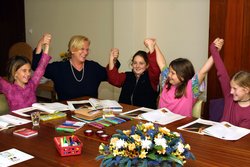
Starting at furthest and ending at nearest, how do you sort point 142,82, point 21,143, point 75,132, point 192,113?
point 142,82
point 192,113
point 75,132
point 21,143

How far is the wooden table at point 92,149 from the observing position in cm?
175

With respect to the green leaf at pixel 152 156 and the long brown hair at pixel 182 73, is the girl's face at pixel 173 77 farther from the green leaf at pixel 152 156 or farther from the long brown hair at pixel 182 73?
the green leaf at pixel 152 156

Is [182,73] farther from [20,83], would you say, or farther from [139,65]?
[20,83]

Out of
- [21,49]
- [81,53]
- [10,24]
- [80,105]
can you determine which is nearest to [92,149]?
[80,105]

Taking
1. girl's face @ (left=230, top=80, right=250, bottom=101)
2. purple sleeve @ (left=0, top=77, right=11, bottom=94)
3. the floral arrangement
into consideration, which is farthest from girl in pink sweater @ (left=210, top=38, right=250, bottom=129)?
purple sleeve @ (left=0, top=77, right=11, bottom=94)

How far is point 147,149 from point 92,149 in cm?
62

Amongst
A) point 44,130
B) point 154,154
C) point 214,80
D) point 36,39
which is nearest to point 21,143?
point 44,130

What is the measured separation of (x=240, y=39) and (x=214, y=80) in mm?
536

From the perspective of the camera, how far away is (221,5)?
3584 millimetres

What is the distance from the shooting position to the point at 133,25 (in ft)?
14.4

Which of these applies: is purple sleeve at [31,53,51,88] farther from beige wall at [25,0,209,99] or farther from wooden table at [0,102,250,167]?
beige wall at [25,0,209,99]

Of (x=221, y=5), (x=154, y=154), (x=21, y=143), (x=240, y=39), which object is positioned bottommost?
(x=21, y=143)

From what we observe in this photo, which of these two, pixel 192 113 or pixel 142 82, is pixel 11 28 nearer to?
pixel 142 82

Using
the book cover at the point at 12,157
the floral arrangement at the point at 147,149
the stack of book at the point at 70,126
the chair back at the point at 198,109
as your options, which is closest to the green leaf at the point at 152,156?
the floral arrangement at the point at 147,149
